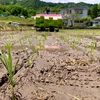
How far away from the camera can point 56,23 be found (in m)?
25.0

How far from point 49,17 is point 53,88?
22.1 meters

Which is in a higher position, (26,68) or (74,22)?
(26,68)

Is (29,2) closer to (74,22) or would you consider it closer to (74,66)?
(74,22)

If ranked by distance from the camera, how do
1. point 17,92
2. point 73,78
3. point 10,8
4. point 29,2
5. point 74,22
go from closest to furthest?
point 17,92 < point 73,78 < point 74,22 < point 10,8 < point 29,2

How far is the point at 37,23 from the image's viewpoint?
82.5 ft

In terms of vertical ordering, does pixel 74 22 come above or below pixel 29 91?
below

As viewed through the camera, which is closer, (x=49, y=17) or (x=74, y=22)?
(x=49, y=17)

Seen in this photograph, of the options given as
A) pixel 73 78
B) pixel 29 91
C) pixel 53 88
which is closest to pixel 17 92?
pixel 29 91

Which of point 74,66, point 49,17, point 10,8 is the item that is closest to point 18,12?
point 10,8

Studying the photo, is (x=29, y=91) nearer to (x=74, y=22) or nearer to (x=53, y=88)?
(x=53, y=88)

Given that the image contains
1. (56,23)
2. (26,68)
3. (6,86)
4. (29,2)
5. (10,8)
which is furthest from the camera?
(29,2)

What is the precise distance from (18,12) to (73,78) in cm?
8473

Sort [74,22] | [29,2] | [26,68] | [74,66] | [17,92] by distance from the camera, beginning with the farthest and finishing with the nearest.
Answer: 1. [29,2]
2. [74,22]
3. [74,66]
4. [26,68]
5. [17,92]

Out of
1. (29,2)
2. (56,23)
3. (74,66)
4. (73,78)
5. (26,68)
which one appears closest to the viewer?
(73,78)
